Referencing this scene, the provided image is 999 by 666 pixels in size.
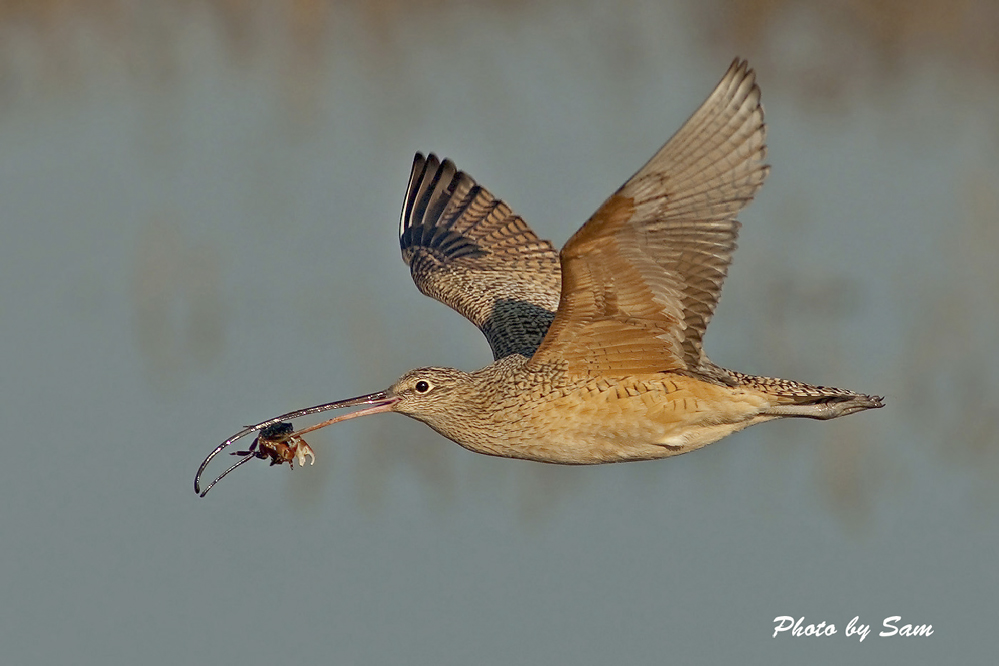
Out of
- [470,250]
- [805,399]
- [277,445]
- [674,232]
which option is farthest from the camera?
[470,250]

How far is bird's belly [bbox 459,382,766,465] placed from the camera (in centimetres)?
704

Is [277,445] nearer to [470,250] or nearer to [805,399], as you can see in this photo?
[805,399]

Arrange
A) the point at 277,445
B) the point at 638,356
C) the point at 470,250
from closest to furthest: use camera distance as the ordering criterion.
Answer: the point at 638,356 → the point at 277,445 → the point at 470,250

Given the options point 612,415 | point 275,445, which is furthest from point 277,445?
point 612,415

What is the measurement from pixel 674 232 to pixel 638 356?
683mm

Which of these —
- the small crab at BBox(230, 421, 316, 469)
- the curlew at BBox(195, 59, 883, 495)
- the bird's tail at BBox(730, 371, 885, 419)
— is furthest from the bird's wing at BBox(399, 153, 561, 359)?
the bird's tail at BBox(730, 371, 885, 419)

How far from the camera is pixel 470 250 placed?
30.6ft

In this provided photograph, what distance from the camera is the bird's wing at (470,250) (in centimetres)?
878

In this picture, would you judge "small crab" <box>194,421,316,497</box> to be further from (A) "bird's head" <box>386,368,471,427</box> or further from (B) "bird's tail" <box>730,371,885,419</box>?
(B) "bird's tail" <box>730,371,885,419</box>

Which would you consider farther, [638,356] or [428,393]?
[428,393]

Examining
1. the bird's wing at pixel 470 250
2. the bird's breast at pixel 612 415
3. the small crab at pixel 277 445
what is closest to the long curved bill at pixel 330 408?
the small crab at pixel 277 445

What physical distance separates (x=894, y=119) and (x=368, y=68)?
356cm

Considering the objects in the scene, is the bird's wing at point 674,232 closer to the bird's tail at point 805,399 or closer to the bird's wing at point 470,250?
the bird's tail at point 805,399

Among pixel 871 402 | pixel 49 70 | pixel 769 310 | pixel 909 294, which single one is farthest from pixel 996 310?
pixel 49 70
